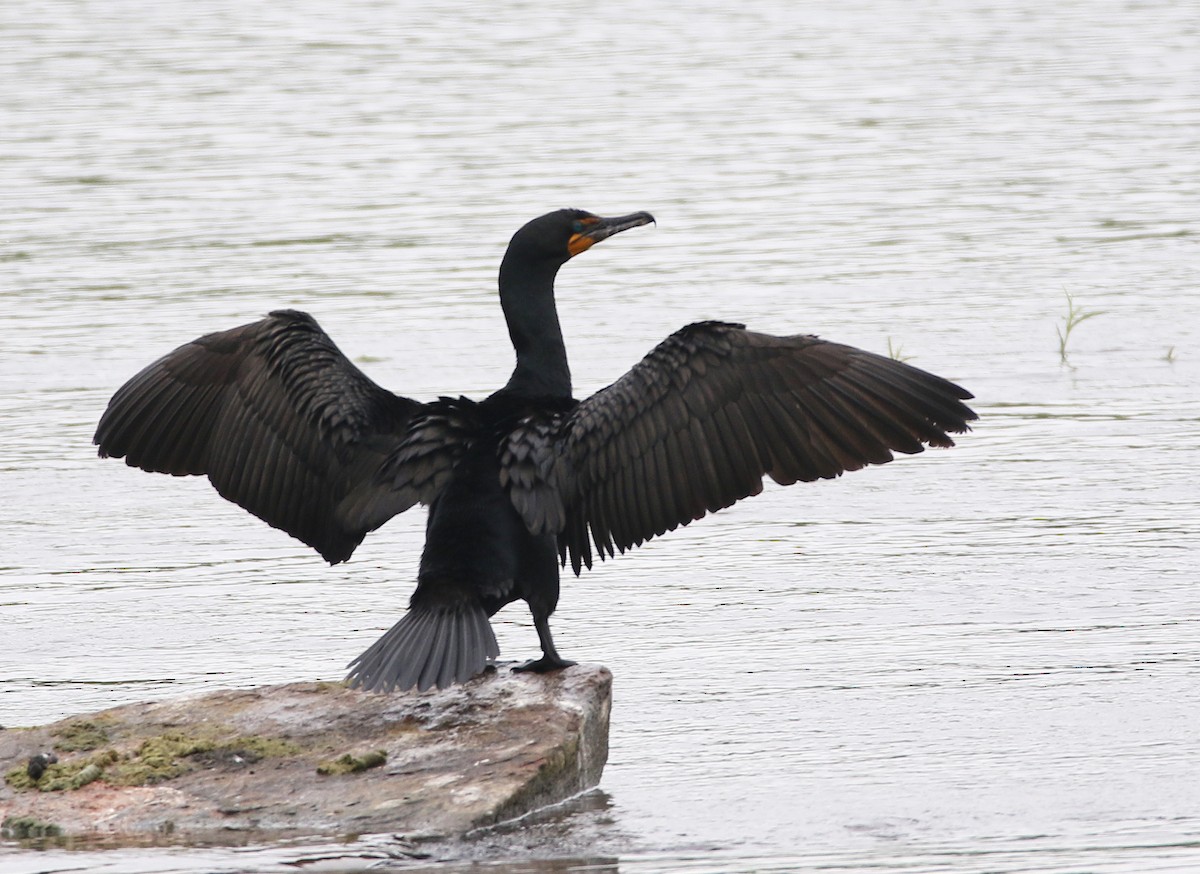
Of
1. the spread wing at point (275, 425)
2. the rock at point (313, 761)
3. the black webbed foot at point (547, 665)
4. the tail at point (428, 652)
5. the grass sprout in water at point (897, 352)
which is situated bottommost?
the rock at point (313, 761)

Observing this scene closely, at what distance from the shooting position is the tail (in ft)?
16.9

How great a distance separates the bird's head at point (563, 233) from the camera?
617 cm

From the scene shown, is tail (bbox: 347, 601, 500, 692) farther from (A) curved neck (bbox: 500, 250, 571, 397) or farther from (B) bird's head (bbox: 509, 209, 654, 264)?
(B) bird's head (bbox: 509, 209, 654, 264)

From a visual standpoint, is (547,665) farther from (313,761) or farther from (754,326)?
(754,326)

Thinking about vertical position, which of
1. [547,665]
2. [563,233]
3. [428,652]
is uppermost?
[563,233]

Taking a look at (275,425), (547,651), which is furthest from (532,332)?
(547,651)

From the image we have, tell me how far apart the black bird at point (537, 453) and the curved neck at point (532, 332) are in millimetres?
56

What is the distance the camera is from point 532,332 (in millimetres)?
6098

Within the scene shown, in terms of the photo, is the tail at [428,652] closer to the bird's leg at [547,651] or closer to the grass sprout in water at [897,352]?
the bird's leg at [547,651]

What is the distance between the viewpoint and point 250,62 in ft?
70.5

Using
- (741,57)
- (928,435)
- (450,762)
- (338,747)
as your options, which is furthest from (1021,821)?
(741,57)

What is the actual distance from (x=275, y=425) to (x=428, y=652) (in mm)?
1096

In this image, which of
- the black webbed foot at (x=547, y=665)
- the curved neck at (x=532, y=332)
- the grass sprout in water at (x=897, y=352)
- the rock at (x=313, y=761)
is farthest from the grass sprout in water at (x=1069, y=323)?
the rock at (x=313, y=761)

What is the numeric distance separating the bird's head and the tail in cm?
128
